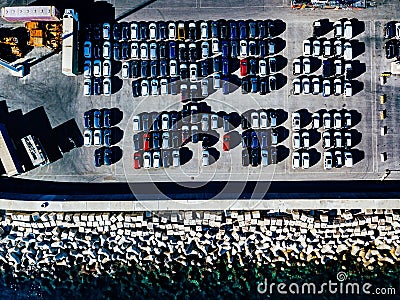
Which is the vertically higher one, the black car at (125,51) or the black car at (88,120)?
the black car at (125,51)

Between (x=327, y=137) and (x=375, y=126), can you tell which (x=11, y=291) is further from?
(x=375, y=126)

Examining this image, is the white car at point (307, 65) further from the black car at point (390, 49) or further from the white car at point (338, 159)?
the white car at point (338, 159)

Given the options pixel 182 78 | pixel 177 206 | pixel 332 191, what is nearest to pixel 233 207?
pixel 177 206

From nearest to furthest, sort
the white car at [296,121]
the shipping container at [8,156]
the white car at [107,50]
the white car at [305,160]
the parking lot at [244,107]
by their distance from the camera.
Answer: the shipping container at [8,156]
the white car at [305,160]
the white car at [296,121]
the parking lot at [244,107]
the white car at [107,50]

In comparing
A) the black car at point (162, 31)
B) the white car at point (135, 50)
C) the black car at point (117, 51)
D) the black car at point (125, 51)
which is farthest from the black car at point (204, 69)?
the black car at point (117, 51)

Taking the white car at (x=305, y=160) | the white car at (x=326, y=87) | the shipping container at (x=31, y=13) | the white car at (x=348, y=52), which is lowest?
the white car at (x=305, y=160)
